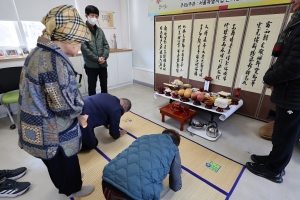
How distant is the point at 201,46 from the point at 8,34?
3.16 meters

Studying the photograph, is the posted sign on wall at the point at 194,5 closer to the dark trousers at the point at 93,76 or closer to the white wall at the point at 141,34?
the white wall at the point at 141,34

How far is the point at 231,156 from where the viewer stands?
5.36ft

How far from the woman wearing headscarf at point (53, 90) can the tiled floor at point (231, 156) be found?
691mm

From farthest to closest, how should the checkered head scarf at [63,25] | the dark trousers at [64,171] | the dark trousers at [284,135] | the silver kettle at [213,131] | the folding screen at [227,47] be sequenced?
the folding screen at [227,47]
the silver kettle at [213,131]
the dark trousers at [284,135]
the dark trousers at [64,171]
the checkered head scarf at [63,25]

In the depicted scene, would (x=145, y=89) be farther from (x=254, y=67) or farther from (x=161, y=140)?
(x=161, y=140)

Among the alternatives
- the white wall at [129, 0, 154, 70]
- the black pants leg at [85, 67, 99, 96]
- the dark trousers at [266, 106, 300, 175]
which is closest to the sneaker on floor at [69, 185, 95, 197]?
the dark trousers at [266, 106, 300, 175]

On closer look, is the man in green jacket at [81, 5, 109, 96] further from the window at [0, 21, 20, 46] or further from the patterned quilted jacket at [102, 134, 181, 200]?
the patterned quilted jacket at [102, 134, 181, 200]

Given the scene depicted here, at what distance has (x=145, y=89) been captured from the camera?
3650 millimetres

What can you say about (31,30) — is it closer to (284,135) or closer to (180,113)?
(180,113)

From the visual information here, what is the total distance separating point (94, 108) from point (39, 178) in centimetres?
76

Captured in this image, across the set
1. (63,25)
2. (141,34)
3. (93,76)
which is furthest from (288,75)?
(141,34)

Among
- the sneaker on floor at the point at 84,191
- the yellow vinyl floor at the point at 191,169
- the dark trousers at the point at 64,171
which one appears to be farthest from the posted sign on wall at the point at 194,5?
the sneaker on floor at the point at 84,191

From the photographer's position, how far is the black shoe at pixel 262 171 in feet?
4.42

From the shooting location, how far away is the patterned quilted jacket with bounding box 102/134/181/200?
81cm
